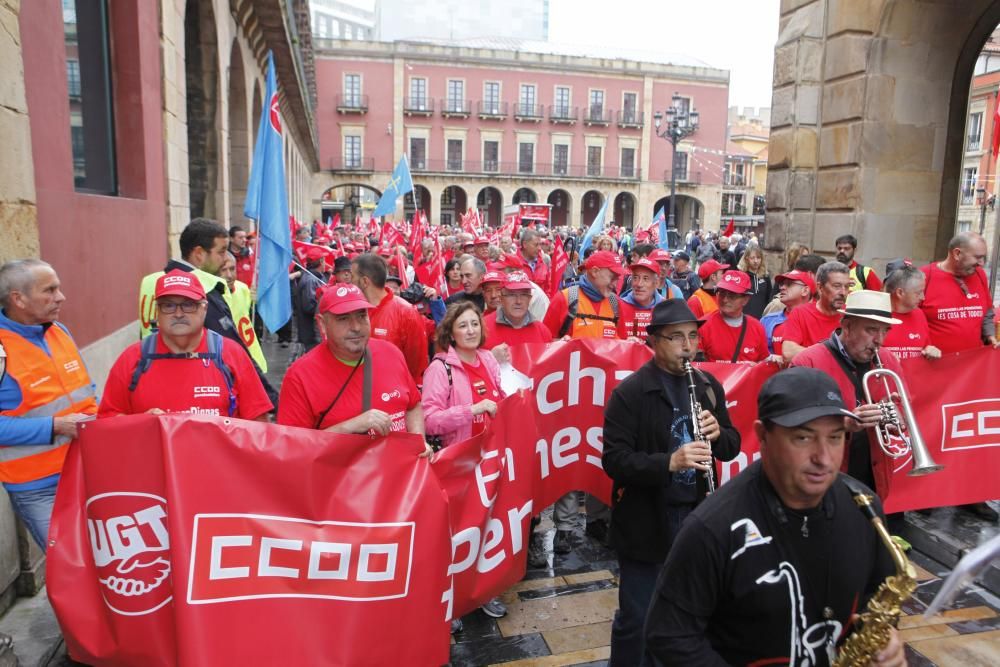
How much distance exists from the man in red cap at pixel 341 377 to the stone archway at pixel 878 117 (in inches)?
277

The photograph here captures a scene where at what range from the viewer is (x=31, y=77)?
4484 millimetres

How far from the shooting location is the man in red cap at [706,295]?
6.14 metres

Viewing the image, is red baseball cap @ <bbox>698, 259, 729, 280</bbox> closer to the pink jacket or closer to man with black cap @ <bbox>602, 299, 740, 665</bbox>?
the pink jacket

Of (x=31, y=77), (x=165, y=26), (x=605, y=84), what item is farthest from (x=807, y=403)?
(x=605, y=84)

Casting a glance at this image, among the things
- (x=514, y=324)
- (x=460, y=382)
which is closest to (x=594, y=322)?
(x=514, y=324)

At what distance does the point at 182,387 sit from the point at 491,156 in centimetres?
6163

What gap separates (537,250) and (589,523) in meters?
5.35

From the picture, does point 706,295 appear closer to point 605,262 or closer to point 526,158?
point 605,262

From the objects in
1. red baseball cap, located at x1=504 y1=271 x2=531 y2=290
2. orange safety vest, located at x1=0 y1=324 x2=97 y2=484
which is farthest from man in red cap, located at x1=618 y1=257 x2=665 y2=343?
orange safety vest, located at x1=0 y1=324 x2=97 y2=484

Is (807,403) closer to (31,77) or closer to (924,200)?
(31,77)

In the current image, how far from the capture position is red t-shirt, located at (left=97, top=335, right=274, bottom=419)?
3430 millimetres

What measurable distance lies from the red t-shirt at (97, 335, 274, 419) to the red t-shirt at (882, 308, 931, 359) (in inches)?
172

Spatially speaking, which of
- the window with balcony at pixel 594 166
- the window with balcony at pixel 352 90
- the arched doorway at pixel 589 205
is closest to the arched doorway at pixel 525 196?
the arched doorway at pixel 589 205

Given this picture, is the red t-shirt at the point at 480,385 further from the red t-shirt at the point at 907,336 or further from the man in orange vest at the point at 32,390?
the red t-shirt at the point at 907,336
